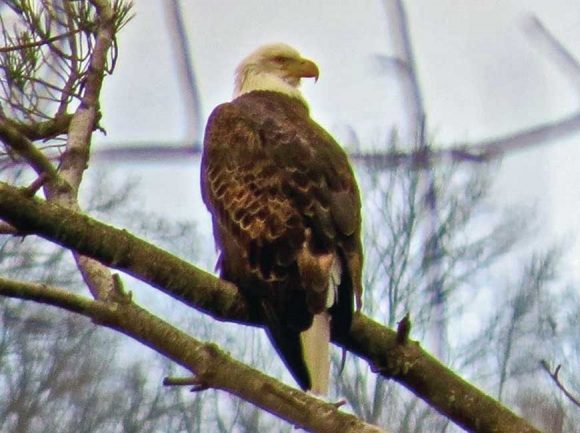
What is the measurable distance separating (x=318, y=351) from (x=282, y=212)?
0.57 meters

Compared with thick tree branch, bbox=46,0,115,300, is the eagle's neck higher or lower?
higher

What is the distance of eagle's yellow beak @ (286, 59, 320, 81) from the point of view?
550 cm

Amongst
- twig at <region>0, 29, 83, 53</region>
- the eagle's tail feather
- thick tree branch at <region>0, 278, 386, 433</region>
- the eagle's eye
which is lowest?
thick tree branch at <region>0, 278, 386, 433</region>

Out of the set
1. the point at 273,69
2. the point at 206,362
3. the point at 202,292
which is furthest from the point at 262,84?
the point at 206,362

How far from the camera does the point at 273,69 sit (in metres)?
5.52

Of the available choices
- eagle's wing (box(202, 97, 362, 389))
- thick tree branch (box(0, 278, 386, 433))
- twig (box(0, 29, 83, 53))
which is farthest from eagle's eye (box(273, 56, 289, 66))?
thick tree branch (box(0, 278, 386, 433))

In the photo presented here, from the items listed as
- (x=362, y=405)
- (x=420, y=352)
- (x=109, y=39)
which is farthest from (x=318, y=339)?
(x=362, y=405)

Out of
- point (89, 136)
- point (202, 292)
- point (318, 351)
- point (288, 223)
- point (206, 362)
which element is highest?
point (288, 223)

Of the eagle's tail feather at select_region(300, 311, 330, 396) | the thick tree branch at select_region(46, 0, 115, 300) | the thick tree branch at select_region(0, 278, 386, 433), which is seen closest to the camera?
the thick tree branch at select_region(0, 278, 386, 433)

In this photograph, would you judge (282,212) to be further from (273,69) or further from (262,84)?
(273,69)

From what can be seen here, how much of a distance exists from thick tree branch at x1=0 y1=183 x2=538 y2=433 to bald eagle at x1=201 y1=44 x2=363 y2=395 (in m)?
0.23

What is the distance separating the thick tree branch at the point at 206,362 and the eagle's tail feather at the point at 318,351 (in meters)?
0.67

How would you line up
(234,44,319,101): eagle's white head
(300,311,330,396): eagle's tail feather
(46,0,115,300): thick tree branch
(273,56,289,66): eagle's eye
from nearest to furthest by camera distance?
(46,0,115,300): thick tree branch → (300,311,330,396): eagle's tail feather → (234,44,319,101): eagle's white head → (273,56,289,66): eagle's eye

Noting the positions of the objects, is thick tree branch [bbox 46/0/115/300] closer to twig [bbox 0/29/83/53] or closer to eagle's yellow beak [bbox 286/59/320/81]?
twig [bbox 0/29/83/53]
